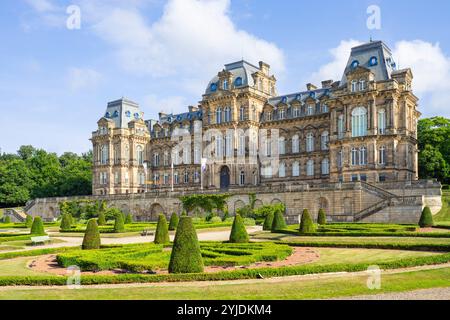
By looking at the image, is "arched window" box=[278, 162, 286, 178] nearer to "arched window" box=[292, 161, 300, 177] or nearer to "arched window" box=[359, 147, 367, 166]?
"arched window" box=[292, 161, 300, 177]

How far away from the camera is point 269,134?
6925 cm

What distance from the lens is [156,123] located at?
85438mm

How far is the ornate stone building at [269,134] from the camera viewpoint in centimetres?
5509

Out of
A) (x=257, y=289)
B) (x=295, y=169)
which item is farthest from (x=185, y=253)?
(x=295, y=169)

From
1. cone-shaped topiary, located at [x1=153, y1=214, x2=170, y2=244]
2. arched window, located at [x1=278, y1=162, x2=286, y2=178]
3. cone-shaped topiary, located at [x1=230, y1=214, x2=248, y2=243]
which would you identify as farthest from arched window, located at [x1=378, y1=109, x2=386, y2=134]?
cone-shaped topiary, located at [x1=153, y1=214, x2=170, y2=244]

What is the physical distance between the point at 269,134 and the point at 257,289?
5512 cm

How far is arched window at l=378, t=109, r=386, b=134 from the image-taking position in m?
55.1

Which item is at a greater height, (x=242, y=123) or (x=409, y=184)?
(x=242, y=123)

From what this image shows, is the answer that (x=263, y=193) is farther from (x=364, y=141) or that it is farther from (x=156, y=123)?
(x=156, y=123)

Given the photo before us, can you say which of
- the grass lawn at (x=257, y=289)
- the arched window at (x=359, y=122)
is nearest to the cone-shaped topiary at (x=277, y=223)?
the arched window at (x=359, y=122)

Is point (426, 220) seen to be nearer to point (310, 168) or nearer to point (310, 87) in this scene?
point (310, 168)

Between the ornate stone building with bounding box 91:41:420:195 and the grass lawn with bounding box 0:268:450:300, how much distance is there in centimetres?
3887
